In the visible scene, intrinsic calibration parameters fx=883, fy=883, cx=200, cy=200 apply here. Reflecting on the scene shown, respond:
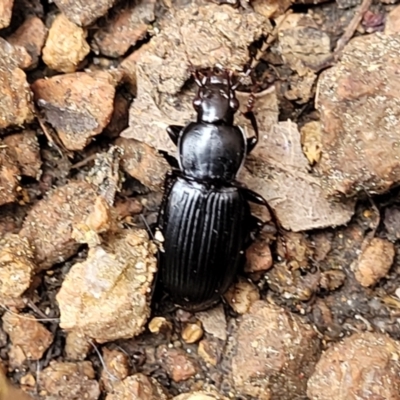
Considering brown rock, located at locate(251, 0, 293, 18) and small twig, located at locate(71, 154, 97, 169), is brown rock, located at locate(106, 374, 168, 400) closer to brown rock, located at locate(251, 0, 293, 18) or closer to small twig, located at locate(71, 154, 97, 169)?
small twig, located at locate(71, 154, 97, 169)

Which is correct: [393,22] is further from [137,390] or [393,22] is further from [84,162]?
[137,390]

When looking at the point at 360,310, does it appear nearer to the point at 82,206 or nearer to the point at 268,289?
the point at 268,289

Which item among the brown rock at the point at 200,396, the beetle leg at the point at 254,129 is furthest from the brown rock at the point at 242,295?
the beetle leg at the point at 254,129

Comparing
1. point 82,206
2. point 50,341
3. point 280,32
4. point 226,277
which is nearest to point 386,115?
point 280,32

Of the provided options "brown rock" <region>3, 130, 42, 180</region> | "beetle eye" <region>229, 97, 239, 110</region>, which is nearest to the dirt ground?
"brown rock" <region>3, 130, 42, 180</region>

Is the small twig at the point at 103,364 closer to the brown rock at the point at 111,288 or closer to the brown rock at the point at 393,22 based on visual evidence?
the brown rock at the point at 111,288

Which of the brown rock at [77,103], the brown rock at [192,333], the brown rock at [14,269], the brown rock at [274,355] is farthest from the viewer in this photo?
the brown rock at [192,333]
